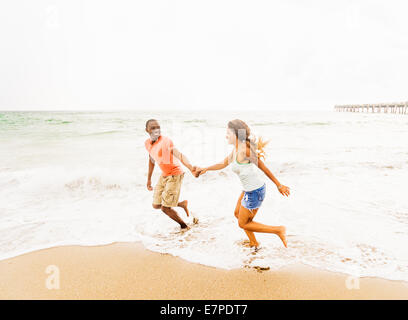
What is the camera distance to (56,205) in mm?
5379

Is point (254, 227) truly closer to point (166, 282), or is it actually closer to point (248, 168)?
point (248, 168)

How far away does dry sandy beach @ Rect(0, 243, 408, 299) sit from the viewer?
8.13 feet

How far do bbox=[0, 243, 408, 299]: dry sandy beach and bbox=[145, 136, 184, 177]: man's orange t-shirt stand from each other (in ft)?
4.08

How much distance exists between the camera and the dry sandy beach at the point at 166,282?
2.48 metres

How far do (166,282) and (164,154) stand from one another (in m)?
1.71

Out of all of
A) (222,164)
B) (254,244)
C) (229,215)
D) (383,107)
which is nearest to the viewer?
(222,164)

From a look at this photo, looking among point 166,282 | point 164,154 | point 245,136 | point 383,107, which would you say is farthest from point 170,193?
point 383,107

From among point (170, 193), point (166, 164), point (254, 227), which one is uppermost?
point (166, 164)

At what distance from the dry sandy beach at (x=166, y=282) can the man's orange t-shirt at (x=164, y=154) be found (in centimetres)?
124

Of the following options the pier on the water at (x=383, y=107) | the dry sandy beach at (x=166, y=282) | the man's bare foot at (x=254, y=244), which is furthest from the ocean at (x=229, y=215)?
the pier on the water at (x=383, y=107)

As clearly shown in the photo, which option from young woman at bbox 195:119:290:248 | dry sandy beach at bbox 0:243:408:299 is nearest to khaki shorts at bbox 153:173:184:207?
dry sandy beach at bbox 0:243:408:299

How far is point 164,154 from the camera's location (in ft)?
11.6
